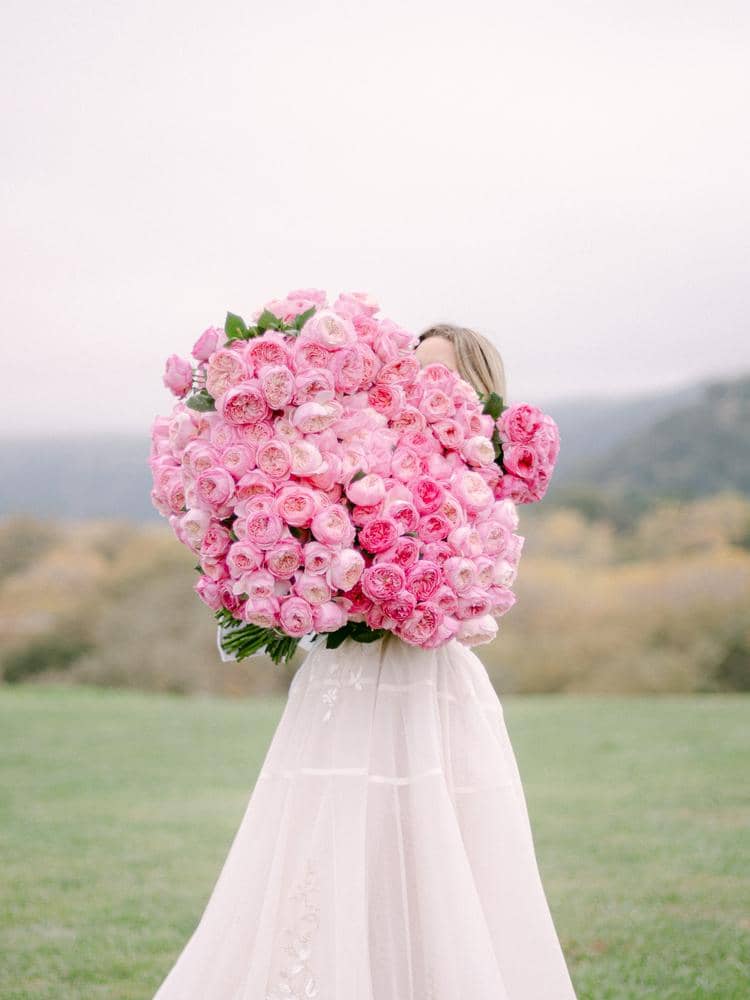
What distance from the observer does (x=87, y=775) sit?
9.19 m

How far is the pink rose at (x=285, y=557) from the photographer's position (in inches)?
112

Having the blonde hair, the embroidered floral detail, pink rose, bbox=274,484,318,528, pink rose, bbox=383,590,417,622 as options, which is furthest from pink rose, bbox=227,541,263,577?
the blonde hair

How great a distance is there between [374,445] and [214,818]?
5495 millimetres

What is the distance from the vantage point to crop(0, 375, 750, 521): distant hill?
16.2m

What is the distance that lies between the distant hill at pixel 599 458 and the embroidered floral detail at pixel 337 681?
1257cm

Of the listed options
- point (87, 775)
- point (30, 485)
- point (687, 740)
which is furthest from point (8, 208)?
point (687, 740)

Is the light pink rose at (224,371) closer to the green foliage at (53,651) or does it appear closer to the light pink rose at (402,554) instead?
the light pink rose at (402,554)

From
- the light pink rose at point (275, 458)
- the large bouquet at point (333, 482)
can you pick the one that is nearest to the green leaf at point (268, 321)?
the large bouquet at point (333, 482)

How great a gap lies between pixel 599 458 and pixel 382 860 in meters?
15.5

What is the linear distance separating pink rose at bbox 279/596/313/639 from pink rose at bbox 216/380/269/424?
1.46 feet

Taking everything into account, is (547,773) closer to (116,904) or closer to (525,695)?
(116,904)

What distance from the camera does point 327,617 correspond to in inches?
113

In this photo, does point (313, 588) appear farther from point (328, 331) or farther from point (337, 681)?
point (328, 331)

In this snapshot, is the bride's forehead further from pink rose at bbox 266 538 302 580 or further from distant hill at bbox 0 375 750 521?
distant hill at bbox 0 375 750 521
